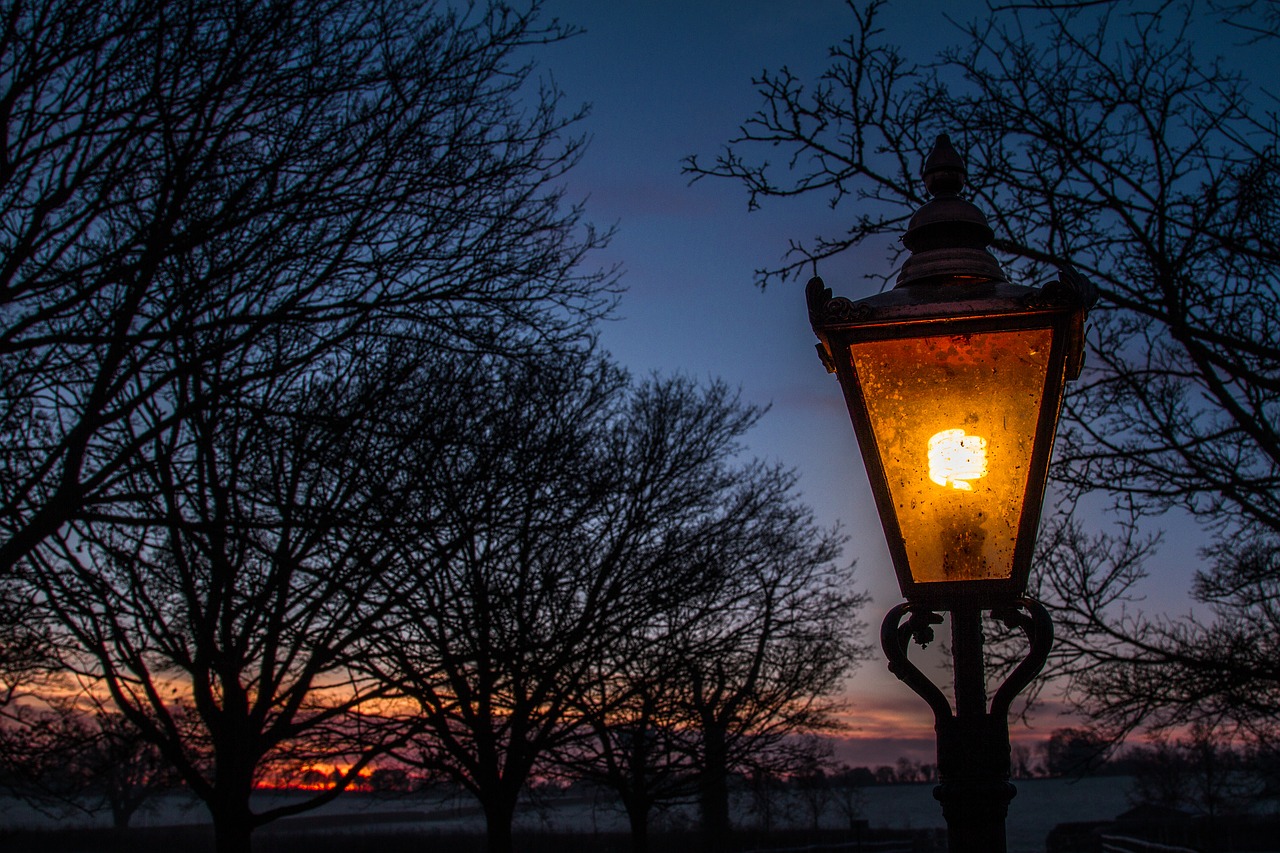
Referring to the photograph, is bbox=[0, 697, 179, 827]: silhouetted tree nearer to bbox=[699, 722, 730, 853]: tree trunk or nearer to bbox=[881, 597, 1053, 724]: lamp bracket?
bbox=[881, 597, 1053, 724]: lamp bracket

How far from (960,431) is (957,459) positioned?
0.20 feet

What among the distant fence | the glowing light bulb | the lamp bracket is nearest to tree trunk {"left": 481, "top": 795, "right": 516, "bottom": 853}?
the distant fence

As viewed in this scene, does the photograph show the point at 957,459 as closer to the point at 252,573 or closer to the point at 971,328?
the point at 971,328

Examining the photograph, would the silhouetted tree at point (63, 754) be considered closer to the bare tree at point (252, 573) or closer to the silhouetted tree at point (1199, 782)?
the bare tree at point (252, 573)

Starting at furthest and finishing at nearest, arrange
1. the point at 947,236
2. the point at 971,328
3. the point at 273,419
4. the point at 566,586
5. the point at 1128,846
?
1. the point at 1128,846
2. the point at 566,586
3. the point at 273,419
4. the point at 947,236
5. the point at 971,328

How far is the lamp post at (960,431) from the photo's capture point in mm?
2020

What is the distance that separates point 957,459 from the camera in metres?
2.07

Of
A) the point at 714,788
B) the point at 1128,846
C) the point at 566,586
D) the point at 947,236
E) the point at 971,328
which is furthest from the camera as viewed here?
the point at 1128,846

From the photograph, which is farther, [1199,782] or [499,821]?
[1199,782]

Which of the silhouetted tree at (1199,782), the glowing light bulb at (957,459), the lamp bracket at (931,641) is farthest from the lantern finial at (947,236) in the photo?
the silhouetted tree at (1199,782)

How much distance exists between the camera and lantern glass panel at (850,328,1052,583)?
205 cm

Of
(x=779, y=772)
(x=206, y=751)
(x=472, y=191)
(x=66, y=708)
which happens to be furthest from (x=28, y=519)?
(x=779, y=772)

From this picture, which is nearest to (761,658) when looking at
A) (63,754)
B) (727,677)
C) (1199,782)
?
(727,677)

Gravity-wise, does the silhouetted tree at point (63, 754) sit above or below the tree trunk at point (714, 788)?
above
